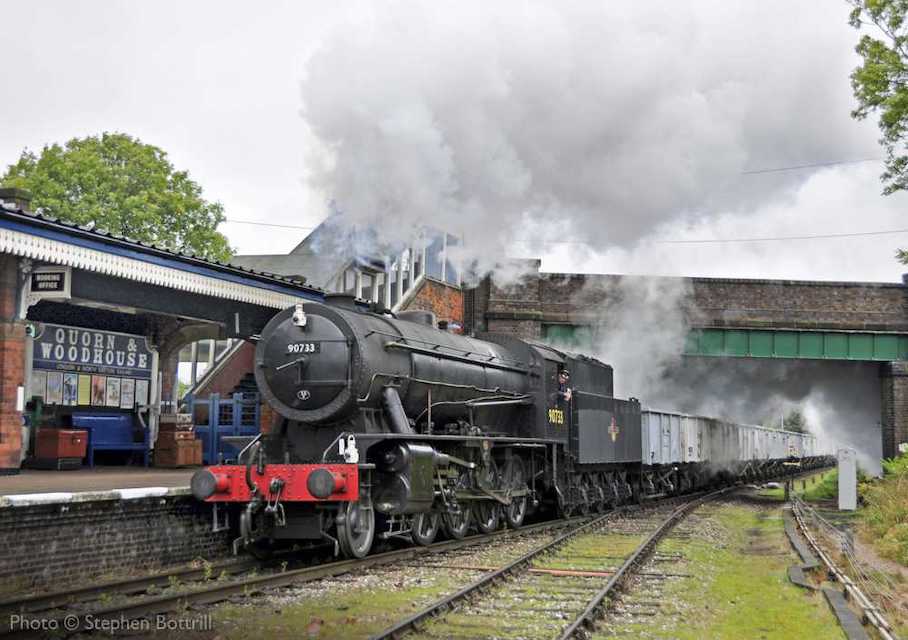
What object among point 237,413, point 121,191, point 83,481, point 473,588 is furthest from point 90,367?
point 121,191

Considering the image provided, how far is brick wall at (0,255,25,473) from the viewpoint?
42.7 ft

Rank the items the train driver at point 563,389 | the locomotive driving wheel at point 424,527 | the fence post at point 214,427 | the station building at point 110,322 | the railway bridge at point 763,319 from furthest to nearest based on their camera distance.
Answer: the railway bridge at point 763,319 < the fence post at point 214,427 < the train driver at point 563,389 < the station building at point 110,322 < the locomotive driving wheel at point 424,527

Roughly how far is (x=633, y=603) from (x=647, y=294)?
20.0 metres

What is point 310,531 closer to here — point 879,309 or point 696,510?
point 696,510

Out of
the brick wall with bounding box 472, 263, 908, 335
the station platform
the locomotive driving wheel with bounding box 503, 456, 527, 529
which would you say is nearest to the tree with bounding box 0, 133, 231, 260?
the brick wall with bounding box 472, 263, 908, 335

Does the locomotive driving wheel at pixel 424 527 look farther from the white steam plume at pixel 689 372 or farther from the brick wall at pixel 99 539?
the white steam plume at pixel 689 372

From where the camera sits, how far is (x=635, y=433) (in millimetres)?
20844

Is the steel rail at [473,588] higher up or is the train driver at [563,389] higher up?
the train driver at [563,389]

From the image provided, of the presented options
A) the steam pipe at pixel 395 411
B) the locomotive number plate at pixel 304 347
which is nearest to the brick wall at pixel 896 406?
the steam pipe at pixel 395 411

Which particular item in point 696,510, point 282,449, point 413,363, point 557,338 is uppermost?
point 557,338

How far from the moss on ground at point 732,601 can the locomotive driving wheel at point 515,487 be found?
8.27ft

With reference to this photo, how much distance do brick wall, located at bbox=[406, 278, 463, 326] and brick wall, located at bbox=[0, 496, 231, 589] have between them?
575 inches

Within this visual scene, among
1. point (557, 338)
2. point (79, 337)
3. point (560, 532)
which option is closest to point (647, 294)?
point (557, 338)

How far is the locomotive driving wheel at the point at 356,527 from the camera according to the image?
10242 mm
